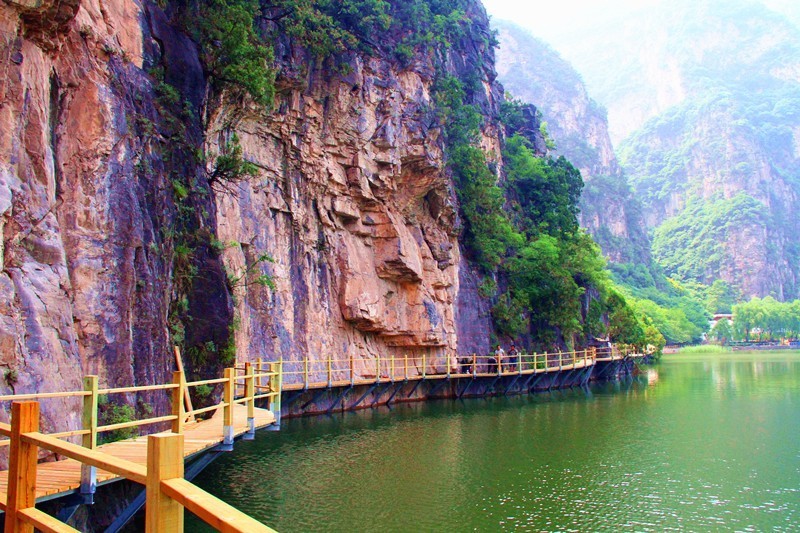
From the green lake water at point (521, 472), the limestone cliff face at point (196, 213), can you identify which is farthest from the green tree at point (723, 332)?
the green lake water at point (521, 472)

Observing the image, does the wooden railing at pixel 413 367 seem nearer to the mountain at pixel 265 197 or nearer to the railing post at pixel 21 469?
the mountain at pixel 265 197

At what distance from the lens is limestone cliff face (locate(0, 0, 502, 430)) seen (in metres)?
11.1

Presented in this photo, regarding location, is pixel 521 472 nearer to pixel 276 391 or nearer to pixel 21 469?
pixel 276 391

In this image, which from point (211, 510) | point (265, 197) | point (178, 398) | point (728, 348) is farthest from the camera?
point (728, 348)

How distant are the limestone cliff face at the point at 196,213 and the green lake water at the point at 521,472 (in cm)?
342

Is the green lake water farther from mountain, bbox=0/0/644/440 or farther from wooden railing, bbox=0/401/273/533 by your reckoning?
wooden railing, bbox=0/401/273/533

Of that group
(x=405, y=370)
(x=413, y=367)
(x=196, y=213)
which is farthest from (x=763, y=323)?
(x=196, y=213)

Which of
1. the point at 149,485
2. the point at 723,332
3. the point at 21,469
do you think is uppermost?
the point at 723,332

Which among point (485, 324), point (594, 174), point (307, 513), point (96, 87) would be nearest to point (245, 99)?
point (96, 87)

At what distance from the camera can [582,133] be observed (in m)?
180

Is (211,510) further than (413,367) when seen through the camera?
No

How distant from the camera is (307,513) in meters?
12.9

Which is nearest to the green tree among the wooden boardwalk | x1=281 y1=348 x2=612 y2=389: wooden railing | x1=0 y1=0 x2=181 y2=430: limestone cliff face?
the wooden boardwalk

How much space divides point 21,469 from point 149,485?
1.96 metres
